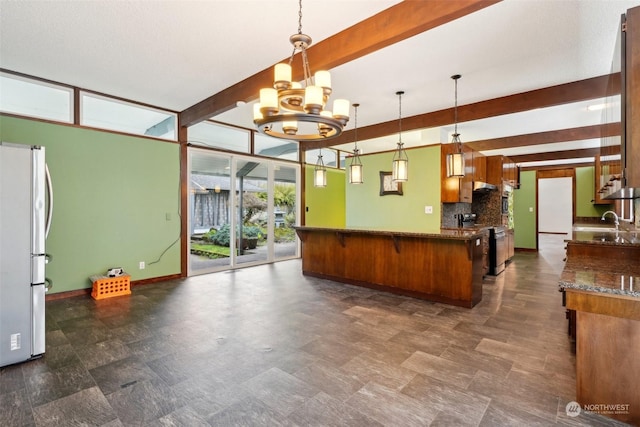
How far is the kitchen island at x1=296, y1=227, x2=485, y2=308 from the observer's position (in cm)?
385

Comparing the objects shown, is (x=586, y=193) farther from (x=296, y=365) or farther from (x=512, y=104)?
(x=296, y=365)

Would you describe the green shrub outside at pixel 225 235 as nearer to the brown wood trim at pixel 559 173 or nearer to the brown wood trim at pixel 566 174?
the brown wood trim at pixel 566 174

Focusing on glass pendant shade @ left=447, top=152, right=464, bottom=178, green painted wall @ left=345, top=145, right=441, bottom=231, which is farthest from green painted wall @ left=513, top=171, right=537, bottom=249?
glass pendant shade @ left=447, top=152, right=464, bottom=178

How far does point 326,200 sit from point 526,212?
569 centimetres

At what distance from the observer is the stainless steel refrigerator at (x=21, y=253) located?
95.3 inches

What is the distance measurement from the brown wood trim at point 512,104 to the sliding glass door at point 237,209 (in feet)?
8.08

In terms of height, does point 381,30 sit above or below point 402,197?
above

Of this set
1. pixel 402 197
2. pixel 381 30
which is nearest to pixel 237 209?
pixel 402 197

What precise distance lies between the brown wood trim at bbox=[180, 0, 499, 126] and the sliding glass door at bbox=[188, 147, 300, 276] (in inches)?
102

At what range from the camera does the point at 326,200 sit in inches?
324

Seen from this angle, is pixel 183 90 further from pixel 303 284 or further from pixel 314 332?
pixel 314 332

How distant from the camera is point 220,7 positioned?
8.51ft

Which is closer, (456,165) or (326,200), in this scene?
(456,165)

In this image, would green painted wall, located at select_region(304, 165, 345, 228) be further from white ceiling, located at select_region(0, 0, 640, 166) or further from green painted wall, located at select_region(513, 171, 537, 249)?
green painted wall, located at select_region(513, 171, 537, 249)
